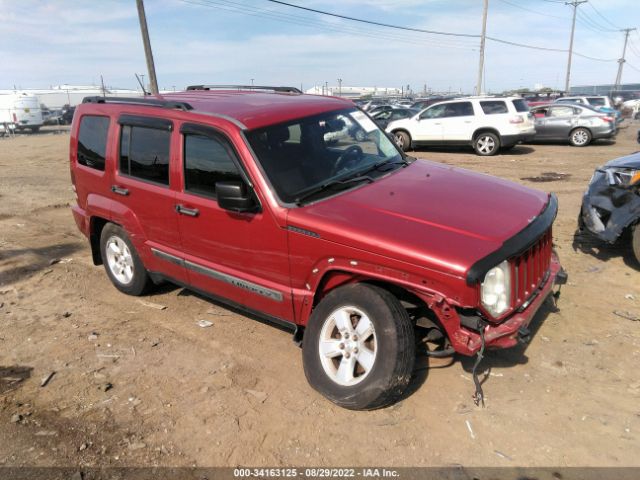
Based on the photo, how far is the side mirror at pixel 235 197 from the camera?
3.44 metres

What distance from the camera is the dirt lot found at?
2934mm

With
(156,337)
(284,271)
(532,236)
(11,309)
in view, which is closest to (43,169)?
(11,309)

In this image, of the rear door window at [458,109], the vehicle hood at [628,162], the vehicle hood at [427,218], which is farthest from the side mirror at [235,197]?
the rear door window at [458,109]

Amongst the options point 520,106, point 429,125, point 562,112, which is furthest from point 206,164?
point 562,112

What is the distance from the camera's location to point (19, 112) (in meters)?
31.9

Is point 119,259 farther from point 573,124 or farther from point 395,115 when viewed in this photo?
point 573,124

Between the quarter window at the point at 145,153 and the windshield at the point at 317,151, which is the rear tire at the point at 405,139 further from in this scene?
the quarter window at the point at 145,153

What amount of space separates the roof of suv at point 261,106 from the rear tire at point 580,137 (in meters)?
15.2

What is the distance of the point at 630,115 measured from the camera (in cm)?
3109

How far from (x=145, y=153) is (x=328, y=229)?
2099 mm

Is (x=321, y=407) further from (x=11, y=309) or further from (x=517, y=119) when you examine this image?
(x=517, y=119)

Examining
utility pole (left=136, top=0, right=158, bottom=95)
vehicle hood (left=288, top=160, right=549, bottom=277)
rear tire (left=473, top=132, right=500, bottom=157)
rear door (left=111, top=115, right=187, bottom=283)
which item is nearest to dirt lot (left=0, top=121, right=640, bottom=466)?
rear door (left=111, top=115, right=187, bottom=283)

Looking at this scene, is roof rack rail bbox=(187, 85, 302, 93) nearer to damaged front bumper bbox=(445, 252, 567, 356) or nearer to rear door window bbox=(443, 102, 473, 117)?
damaged front bumper bbox=(445, 252, 567, 356)

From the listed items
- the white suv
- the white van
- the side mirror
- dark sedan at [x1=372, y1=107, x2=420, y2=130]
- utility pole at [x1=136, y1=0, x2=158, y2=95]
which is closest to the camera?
the side mirror
